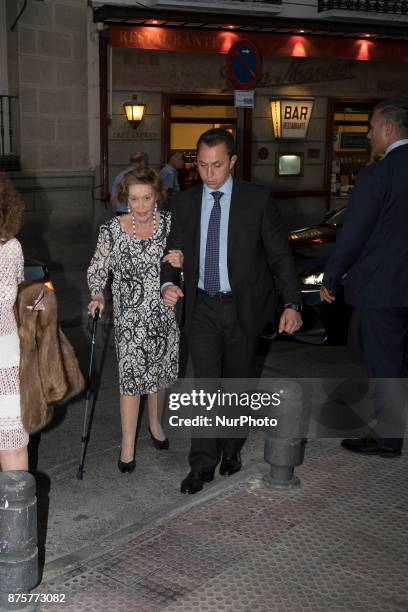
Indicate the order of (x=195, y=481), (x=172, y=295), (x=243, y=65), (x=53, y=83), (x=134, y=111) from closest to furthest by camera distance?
1. (x=172, y=295)
2. (x=195, y=481)
3. (x=243, y=65)
4. (x=53, y=83)
5. (x=134, y=111)

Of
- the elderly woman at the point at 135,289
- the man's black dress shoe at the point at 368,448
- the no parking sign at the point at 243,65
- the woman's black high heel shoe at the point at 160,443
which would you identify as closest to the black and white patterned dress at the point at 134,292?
the elderly woman at the point at 135,289

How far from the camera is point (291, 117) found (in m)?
17.6

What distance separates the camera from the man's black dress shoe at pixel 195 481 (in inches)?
194

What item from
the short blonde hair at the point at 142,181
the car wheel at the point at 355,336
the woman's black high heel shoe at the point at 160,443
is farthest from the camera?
the car wheel at the point at 355,336

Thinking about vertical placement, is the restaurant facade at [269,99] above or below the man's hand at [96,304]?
above

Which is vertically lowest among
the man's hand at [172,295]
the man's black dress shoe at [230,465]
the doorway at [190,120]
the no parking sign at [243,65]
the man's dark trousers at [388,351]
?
the man's black dress shoe at [230,465]

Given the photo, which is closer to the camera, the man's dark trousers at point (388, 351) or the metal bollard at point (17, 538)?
the metal bollard at point (17, 538)

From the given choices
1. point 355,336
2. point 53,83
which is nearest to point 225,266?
point 355,336

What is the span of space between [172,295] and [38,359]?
3.14 ft

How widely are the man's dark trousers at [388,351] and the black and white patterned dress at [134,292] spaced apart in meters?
1.28

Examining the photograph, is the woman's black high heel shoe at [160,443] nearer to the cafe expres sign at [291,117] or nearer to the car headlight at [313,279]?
the car headlight at [313,279]

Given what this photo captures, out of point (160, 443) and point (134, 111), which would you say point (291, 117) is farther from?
point (160, 443)

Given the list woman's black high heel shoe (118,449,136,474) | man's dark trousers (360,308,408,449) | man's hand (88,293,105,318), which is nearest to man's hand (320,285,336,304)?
man's dark trousers (360,308,408,449)

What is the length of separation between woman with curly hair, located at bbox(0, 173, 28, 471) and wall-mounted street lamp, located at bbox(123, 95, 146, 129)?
12.0 metres
